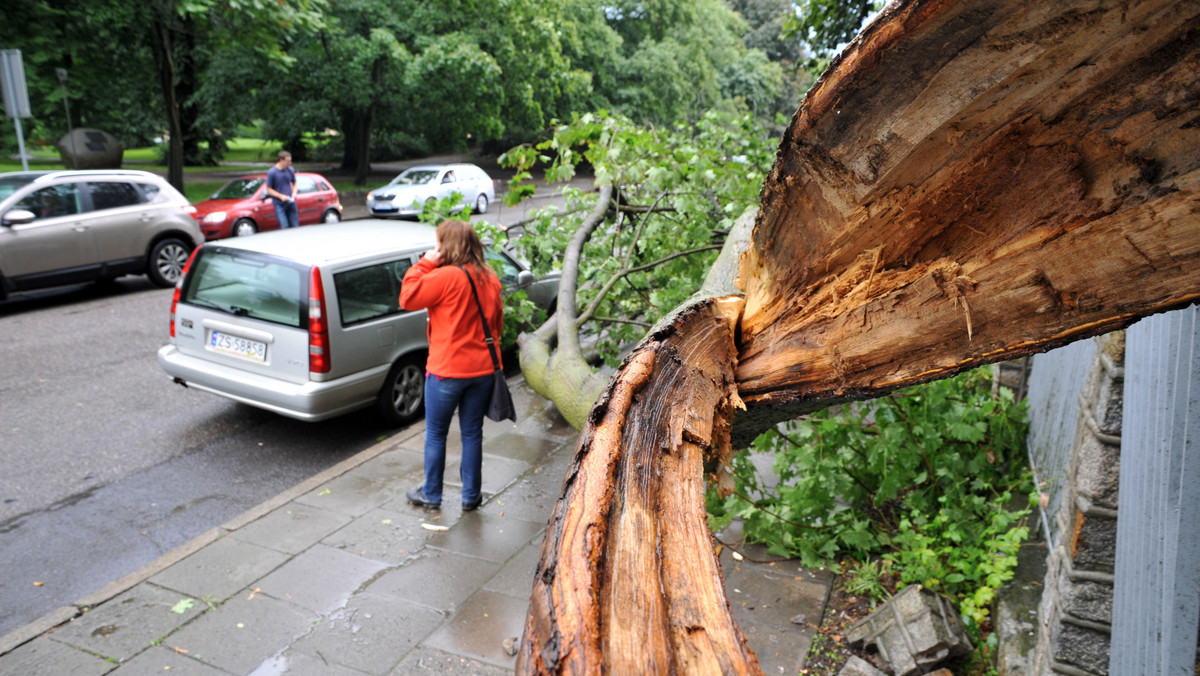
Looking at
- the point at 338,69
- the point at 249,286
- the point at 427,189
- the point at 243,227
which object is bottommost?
the point at 249,286

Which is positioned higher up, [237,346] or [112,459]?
[237,346]

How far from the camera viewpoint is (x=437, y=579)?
15.3ft

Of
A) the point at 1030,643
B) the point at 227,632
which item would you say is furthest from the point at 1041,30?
the point at 227,632

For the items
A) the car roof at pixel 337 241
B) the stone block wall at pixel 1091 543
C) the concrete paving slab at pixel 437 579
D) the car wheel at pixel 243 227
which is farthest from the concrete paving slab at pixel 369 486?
the car wheel at pixel 243 227

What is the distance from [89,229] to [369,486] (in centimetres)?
825

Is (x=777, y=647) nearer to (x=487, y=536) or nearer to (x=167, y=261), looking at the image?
(x=487, y=536)

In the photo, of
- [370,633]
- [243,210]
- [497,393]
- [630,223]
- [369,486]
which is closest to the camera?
[370,633]

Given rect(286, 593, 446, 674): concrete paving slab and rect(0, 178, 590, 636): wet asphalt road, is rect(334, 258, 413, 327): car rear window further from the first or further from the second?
rect(286, 593, 446, 674): concrete paving slab

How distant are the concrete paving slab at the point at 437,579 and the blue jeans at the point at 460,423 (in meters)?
0.61

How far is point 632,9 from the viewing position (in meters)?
39.0

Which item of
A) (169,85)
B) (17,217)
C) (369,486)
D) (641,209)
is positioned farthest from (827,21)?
(169,85)

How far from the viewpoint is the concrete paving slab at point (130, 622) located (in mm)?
4020

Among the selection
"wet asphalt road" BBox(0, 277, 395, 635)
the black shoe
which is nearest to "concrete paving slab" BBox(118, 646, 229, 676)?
"wet asphalt road" BBox(0, 277, 395, 635)

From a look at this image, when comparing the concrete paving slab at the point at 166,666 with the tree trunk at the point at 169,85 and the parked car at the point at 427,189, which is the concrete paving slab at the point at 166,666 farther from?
the tree trunk at the point at 169,85
